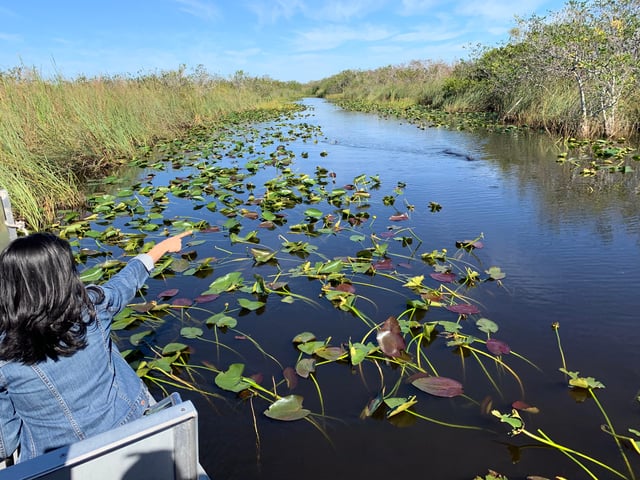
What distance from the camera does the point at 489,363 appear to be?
231 cm

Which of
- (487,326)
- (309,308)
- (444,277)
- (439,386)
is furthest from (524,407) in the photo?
(309,308)

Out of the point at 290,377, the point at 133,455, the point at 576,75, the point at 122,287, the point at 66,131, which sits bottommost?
the point at 290,377

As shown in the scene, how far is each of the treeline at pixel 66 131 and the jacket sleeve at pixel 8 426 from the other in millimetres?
3518

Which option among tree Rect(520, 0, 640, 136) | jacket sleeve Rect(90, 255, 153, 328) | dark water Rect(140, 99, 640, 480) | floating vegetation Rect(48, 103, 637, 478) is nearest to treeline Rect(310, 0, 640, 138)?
tree Rect(520, 0, 640, 136)

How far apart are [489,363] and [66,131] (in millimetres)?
6241

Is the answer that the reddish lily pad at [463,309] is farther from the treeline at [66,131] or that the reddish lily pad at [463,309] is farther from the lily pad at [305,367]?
Answer: the treeline at [66,131]

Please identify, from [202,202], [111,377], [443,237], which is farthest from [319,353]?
[202,202]

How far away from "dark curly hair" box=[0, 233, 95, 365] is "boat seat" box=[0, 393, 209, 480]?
1.39ft

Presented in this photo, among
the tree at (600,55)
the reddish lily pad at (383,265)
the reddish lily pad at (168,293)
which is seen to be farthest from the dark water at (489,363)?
the tree at (600,55)

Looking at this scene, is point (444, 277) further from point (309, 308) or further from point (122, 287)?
point (122, 287)

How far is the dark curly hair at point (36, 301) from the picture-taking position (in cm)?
110

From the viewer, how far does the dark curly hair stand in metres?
1.10

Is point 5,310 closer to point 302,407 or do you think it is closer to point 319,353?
point 302,407

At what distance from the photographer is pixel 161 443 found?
87 cm
